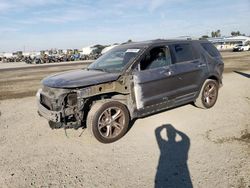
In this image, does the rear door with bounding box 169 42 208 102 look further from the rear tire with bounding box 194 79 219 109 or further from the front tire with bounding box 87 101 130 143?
the front tire with bounding box 87 101 130 143

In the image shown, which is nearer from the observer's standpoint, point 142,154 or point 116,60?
point 142,154

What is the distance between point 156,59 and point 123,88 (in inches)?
45.5

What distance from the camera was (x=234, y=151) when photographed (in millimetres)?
4148

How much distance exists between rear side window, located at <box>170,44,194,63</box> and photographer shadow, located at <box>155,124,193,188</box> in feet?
5.66

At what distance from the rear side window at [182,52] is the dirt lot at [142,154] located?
4.54ft

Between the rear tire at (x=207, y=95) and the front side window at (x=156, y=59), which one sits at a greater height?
the front side window at (x=156, y=59)

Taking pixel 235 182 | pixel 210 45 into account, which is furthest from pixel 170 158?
pixel 210 45

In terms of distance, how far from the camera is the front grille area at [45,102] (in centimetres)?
491

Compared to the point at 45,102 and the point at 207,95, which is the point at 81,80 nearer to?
the point at 45,102

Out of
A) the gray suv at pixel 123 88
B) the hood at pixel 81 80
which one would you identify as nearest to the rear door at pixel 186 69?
the gray suv at pixel 123 88

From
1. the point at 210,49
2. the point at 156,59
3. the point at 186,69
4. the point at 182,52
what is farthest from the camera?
the point at 210,49

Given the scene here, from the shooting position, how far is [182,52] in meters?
6.12

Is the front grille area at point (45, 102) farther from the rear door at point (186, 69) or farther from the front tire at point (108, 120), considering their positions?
the rear door at point (186, 69)

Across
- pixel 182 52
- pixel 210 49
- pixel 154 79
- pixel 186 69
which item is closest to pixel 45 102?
pixel 154 79
